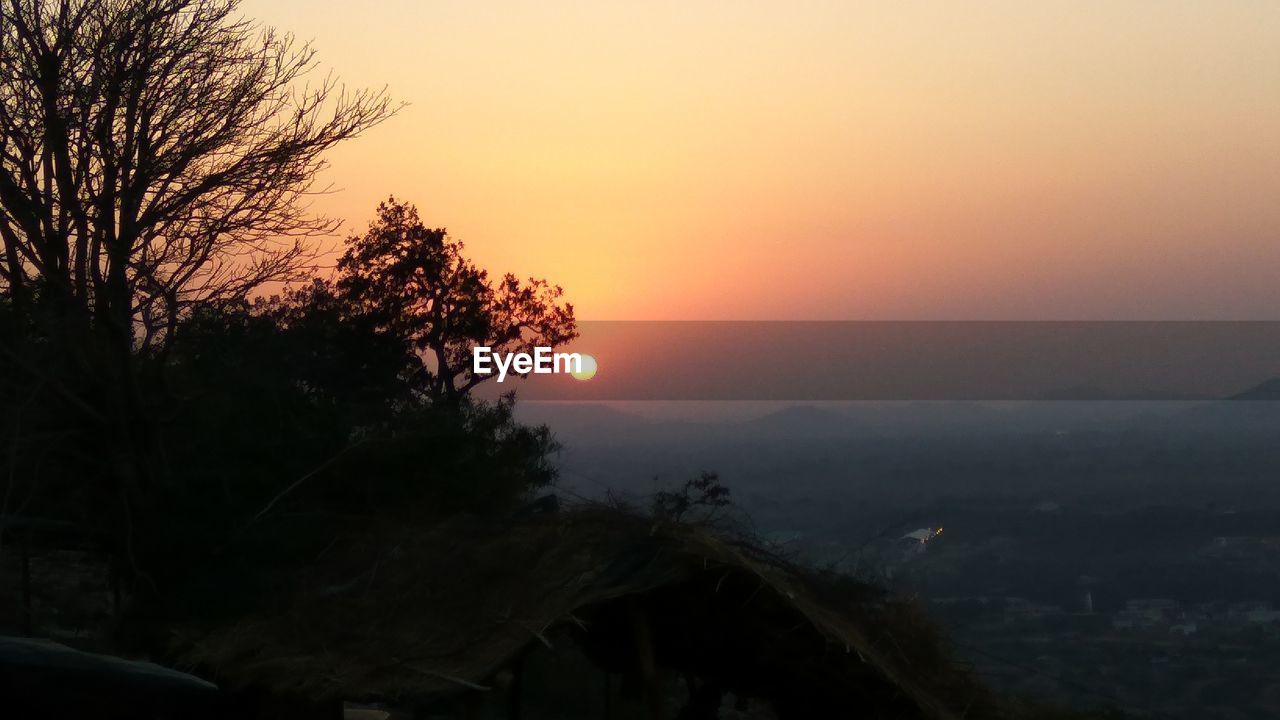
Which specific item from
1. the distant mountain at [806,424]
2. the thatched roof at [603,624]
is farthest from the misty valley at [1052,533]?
the distant mountain at [806,424]

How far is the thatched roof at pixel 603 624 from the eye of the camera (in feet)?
29.6

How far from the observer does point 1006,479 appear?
8444 cm

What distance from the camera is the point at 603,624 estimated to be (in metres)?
10.5

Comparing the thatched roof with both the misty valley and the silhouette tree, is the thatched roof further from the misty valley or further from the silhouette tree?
the silhouette tree

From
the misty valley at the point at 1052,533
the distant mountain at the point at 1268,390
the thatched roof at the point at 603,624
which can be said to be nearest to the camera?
the thatched roof at the point at 603,624

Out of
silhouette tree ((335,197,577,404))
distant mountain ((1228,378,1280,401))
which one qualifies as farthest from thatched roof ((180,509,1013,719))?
distant mountain ((1228,378,1280,401))

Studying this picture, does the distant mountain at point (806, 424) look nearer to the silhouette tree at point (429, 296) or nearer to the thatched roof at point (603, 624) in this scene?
the silhouette tree at point (429, 296)

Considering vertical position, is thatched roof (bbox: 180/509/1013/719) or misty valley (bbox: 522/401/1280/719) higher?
thatched roof (bbox: 180/509/1013/719)

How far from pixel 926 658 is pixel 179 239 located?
11725 mm

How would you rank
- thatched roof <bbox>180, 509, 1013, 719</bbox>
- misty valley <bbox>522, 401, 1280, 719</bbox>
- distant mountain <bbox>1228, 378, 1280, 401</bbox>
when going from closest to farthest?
thatched roof <bbox>180, 509, 1013, 719</bbox>, misty valley <bbox>522, 401, 1280, 719</bbox>, distant mountain <bbox>1228, 378, 1280, 401</bbox>

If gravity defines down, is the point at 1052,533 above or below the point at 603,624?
below

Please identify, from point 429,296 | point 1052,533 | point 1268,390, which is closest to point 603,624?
point 429,296

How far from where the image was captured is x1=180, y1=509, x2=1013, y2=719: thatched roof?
903cm

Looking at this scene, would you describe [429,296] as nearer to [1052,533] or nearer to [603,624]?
[603,624]
